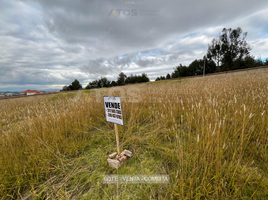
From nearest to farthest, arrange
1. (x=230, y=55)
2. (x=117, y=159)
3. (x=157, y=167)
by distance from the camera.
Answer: (x=157, y=167) → (x=117, y=159) → (x=230, y=55)

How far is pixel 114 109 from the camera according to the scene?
6.01 ft

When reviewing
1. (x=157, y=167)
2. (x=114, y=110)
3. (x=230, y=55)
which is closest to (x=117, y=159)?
(x=157, y=167)

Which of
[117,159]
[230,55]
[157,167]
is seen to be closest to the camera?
[157,167]

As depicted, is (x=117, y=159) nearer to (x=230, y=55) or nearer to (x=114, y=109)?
(x=114, y=109)

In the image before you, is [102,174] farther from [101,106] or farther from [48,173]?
[101,106]

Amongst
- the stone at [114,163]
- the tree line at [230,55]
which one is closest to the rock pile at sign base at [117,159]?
the stone at [114,163]

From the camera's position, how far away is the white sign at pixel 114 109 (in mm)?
1762

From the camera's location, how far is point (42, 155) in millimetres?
1885

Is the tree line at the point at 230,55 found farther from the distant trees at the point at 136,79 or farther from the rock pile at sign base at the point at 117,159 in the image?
the rock pile at sign base at the point at 117,159

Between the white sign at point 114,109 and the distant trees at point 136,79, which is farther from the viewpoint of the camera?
the distant trees at point 136,79

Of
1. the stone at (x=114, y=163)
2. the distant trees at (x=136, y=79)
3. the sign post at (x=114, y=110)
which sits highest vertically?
the distant trees at (x=136, y=79)

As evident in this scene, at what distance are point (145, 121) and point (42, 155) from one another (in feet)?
7.99

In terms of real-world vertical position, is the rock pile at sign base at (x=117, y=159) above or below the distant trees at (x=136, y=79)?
below

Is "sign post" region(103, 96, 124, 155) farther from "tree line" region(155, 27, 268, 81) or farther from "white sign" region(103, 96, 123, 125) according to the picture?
"tree line" region(155, 27, 268, 81)
